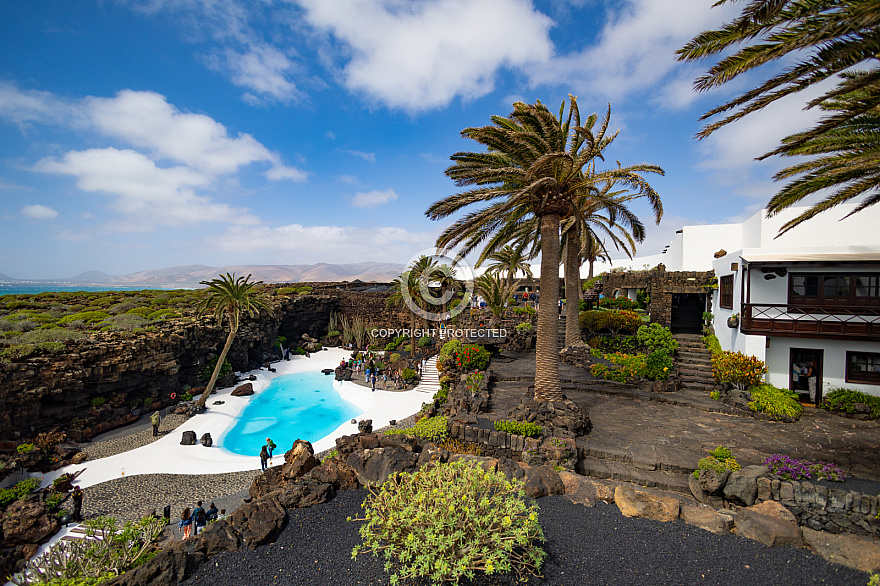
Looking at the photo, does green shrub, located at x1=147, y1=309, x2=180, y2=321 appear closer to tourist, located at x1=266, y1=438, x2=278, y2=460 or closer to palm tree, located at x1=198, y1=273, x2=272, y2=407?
palm tree, located at x1=198, y1=273, x2=272, y2=407

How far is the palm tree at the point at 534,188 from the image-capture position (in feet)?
37.4

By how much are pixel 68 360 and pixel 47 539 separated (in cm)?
996

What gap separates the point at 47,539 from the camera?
33.1ft

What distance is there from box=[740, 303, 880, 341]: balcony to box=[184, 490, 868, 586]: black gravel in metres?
9.88

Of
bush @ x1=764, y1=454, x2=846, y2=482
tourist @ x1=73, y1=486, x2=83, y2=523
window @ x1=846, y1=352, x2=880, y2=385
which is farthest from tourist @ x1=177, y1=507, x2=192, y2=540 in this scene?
window @ x1=846, y1=352, x2=880, y2=385

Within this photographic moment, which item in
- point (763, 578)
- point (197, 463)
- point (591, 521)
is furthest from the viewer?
point (197, 463)

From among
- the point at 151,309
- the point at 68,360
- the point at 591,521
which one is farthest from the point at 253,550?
the point at 151,309

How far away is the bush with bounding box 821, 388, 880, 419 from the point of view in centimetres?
1119

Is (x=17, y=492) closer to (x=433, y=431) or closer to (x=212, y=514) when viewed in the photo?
(x=212, y=514)

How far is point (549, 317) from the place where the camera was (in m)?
12.2

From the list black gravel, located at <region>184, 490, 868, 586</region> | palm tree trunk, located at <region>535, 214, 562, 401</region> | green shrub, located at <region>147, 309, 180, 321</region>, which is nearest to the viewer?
black gravel, located at <region>184, 490, 868, 586</region>

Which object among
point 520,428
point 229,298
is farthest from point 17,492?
point 520,428

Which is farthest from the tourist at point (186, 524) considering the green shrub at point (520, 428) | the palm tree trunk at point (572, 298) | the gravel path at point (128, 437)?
the palm tree trunk at point (572, 298)

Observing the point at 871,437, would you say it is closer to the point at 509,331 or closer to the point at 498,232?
the point at 498,232
